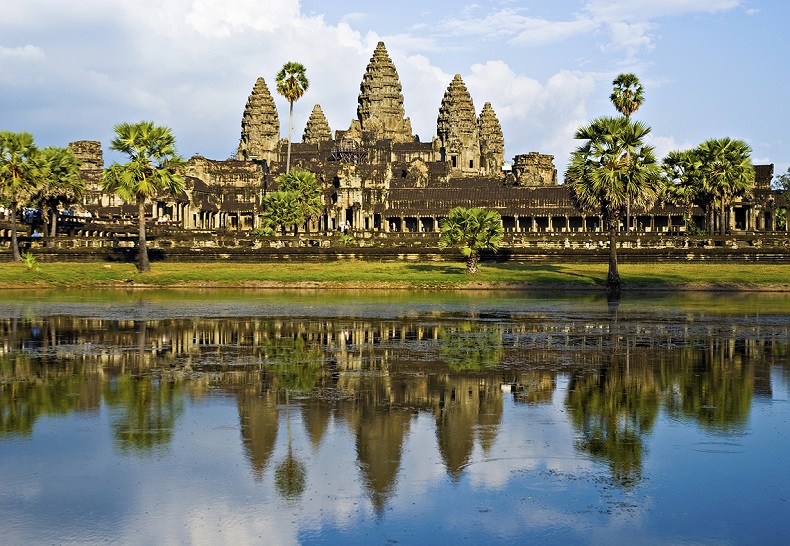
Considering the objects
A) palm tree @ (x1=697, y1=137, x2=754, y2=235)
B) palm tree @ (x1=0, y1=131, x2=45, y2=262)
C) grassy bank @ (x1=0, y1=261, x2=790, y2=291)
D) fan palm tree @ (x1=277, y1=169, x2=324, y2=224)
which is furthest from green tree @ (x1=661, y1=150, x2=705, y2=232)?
palm tree @ (x1=0, y1=131, x2=45, y2=262)

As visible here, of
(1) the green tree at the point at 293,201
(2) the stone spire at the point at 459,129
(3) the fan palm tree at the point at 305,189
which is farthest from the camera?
(2) the stone spire at the point at 459,129

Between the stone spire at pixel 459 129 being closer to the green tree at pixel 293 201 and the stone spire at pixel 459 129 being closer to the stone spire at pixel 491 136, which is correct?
the stone spire at pixel 491 136

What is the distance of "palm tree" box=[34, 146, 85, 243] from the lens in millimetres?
68438

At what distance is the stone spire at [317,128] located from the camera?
170 metres

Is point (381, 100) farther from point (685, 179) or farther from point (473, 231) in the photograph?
point (473, 231)

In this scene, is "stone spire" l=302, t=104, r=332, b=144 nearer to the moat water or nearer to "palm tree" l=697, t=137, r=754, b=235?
"palm tree" l=697, t=137, r=754, b=235

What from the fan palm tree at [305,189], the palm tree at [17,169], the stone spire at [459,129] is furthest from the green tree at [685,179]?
the stone spire at [459,129]

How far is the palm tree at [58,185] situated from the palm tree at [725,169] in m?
45.8

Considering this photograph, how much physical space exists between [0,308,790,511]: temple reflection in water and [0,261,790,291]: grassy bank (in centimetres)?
2109

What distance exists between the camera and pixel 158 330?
2702 cm

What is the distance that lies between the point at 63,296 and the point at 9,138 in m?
21.6

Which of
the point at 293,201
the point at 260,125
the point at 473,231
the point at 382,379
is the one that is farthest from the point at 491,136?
the point at 382,379

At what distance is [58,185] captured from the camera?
69.4 metres

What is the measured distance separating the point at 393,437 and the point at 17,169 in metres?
52.1
